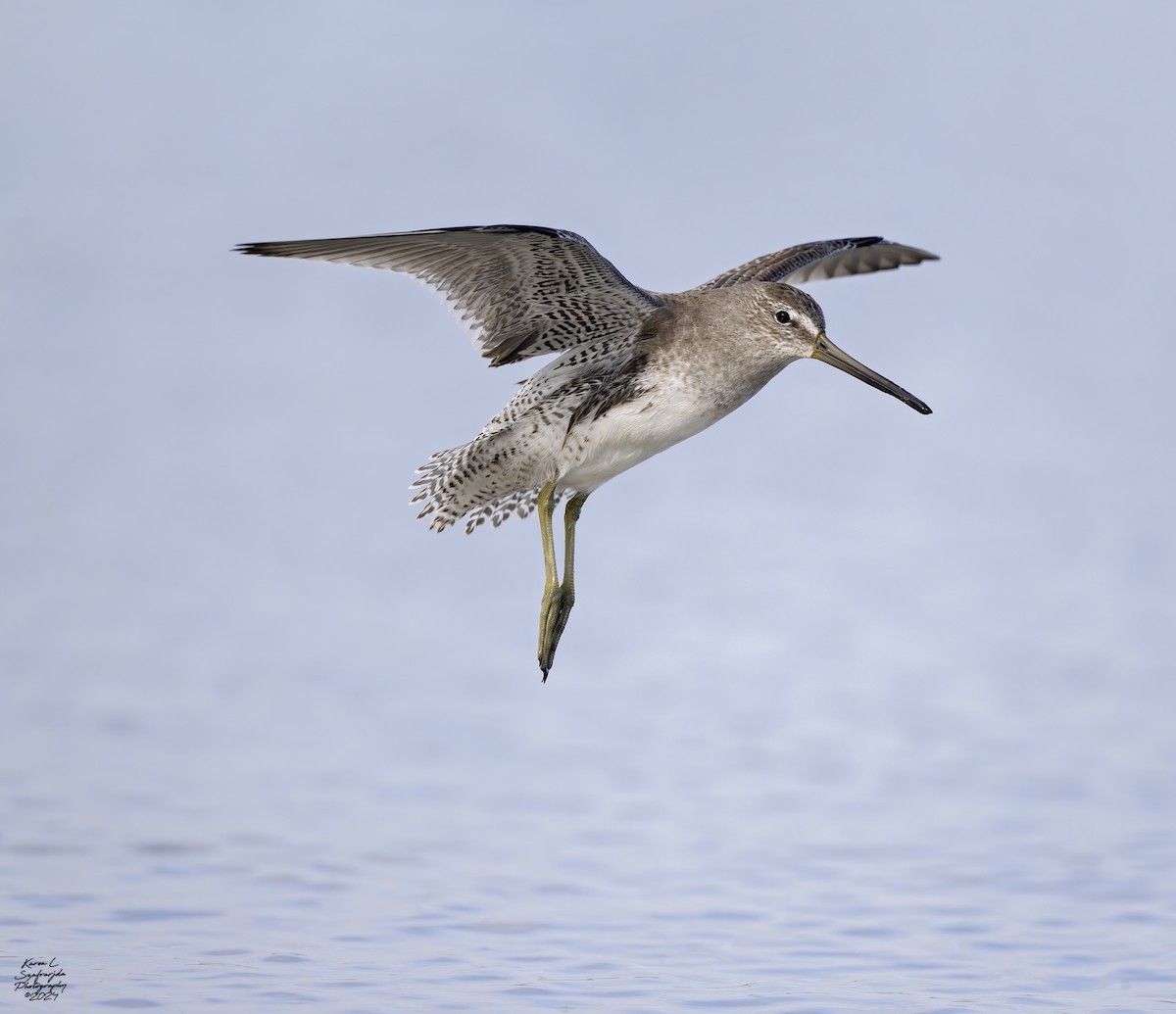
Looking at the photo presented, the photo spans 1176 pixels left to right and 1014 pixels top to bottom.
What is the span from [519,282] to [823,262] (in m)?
2.51

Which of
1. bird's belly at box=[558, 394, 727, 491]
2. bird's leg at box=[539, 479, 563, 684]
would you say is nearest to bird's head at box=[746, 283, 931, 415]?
bird's belly at box=[558, 394, 727, 491]

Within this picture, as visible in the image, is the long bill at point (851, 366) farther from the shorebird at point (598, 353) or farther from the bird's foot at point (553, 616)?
the bird's foot at point (553, 616)

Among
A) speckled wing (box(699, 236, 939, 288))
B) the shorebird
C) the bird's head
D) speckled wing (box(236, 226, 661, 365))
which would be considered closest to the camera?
speckled wing (box(236, 226, 661, 365))

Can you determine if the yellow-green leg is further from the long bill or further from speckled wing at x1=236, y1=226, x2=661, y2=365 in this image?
the long bill

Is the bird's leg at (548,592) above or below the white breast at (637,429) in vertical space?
→ below

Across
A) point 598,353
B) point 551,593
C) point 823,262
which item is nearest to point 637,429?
point 598,353

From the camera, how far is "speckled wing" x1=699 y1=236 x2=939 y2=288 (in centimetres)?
903

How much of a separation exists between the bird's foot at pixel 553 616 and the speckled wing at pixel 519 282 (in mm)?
874

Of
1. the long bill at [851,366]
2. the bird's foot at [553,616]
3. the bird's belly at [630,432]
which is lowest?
the bird's foot at [553,616]

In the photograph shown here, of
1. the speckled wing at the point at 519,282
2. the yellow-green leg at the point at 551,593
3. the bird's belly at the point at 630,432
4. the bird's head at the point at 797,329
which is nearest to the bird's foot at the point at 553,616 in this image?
the yellow-green leg at the point at 551,593

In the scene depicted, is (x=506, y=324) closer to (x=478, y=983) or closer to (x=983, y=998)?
(x=478, y=983)

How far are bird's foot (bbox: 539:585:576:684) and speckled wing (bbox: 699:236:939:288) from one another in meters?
1.38

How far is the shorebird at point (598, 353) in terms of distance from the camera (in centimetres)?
794

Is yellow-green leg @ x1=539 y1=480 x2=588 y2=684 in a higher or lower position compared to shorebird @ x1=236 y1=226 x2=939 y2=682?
lower
